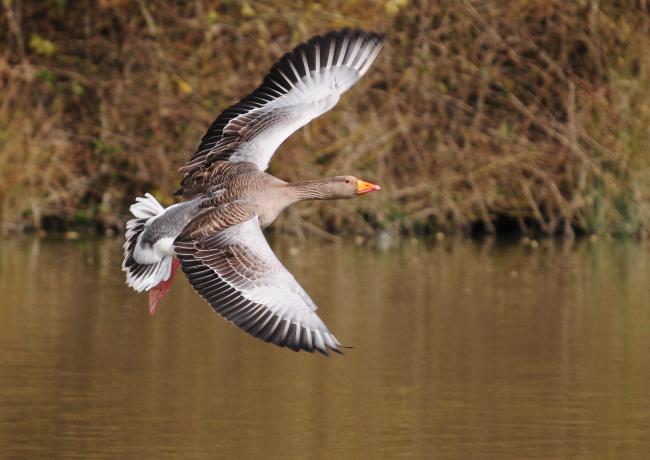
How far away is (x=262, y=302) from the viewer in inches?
350

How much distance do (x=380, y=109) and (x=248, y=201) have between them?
456 inches

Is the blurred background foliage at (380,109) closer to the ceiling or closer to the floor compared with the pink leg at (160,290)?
closer to the ceiling

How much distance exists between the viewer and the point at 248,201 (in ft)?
31.2

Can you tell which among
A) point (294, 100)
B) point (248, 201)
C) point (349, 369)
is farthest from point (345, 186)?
point (349, 369)

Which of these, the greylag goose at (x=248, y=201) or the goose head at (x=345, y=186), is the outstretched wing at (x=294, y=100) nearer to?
the greylag goose at (x=248, y=201)

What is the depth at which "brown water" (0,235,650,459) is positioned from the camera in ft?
29.6

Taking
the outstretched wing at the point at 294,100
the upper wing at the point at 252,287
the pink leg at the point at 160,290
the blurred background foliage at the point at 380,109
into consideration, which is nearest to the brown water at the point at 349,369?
the pink leg at the point at 160,290

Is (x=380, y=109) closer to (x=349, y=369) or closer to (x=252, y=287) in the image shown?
(x=349, y=369)

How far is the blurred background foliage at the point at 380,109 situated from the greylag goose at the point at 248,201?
8976 millimetres

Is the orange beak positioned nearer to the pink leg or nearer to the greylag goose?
the greylag goose

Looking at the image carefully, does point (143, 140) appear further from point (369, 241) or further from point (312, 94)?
point (312, 94)

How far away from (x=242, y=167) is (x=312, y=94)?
693 millimetres

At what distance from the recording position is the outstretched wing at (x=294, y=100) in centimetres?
1005

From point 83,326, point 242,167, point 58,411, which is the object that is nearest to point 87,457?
point 58,411
